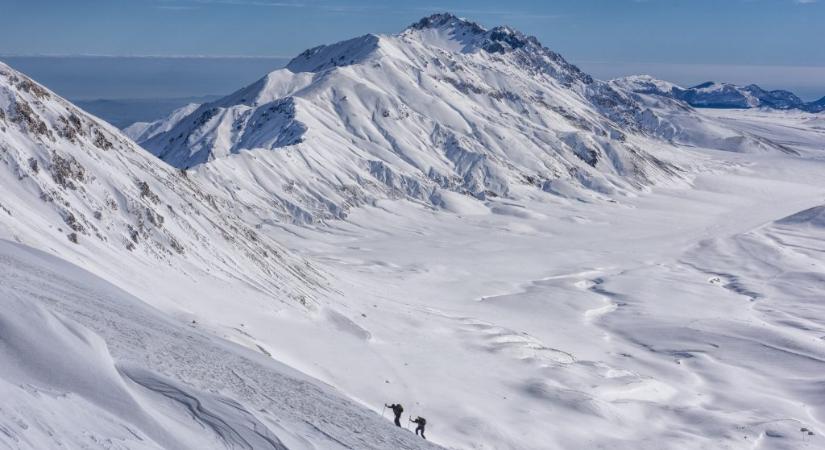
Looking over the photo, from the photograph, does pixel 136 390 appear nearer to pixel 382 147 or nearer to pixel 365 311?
pixel 365 311

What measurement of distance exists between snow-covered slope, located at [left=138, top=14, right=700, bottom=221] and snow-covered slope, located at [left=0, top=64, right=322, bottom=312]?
6181 centimetres

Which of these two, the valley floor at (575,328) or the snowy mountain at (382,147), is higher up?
the snowy mountain at (382,147)

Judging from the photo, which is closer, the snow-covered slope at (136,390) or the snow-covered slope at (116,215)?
the snow-covered slope at (136,390)

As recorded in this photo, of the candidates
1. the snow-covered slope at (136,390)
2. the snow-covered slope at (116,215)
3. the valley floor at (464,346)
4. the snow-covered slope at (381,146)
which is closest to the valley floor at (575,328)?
the valley floor at (464,346)

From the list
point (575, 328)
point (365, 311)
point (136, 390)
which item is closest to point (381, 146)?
point (575, 328)

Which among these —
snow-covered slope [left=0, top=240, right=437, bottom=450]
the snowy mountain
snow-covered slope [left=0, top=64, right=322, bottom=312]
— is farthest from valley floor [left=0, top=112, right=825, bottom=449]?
the snowy mountain

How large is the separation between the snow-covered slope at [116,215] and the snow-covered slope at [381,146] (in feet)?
203

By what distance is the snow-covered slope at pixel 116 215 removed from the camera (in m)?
37.9

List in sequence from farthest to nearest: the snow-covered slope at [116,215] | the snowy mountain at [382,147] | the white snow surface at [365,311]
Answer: the snowy mountain at [382,147] < the snow-covered slope at [116,215] < the white snow surface at [365,311]

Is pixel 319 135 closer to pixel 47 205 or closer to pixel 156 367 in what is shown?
pixel 47 205

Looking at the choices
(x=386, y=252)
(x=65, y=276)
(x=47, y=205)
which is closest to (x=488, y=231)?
(x=386, y=252)

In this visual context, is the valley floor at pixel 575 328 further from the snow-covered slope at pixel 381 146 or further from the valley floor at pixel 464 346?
the snow-covered slope at pixel 381 146

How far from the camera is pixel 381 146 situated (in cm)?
15462

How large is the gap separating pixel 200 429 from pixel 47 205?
27979 mm
